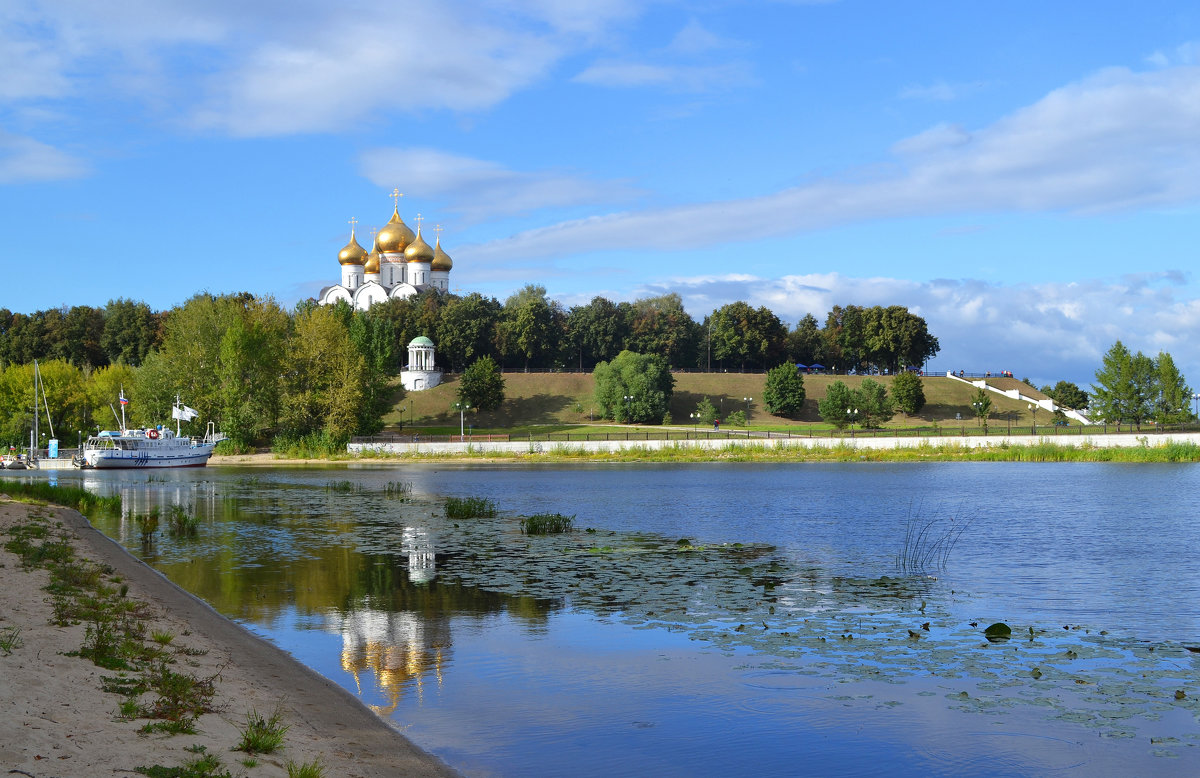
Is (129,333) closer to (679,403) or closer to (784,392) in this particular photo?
(679,403)

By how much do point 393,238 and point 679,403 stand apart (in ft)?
167

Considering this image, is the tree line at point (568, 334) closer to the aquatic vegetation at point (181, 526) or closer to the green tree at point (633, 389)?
the green tree at point (633, 389)

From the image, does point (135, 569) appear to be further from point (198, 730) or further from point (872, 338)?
point (872, 338)

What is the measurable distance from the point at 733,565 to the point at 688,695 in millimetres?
9948

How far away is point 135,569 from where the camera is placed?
18.8 meters

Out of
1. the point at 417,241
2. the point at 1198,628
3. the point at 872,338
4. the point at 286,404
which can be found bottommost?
the point at 1198,628

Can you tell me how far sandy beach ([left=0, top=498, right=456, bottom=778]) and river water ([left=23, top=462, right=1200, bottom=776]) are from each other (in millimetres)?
664

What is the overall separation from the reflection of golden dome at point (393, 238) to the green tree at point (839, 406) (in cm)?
6818

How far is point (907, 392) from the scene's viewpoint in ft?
338

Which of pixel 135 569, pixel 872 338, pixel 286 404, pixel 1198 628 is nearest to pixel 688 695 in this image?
pixel 1198 628

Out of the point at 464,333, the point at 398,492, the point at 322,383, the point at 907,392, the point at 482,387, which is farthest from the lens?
the point at 464,333

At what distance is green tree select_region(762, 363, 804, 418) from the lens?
10675 cm

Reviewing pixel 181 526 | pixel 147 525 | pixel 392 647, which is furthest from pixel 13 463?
pixel 392 647

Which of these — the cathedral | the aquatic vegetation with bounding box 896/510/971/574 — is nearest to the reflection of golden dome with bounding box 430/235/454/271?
the cathedral
